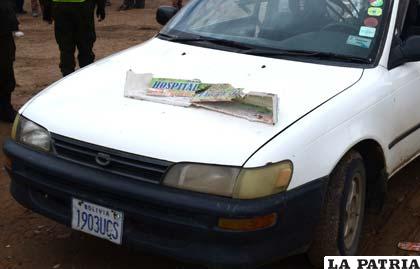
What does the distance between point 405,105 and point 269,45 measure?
0.92m

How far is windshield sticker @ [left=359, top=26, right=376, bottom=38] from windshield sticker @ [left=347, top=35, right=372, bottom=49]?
1.6 inches

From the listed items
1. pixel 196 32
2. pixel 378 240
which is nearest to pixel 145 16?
pixel 196 32

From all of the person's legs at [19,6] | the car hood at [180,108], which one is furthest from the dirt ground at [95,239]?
the person's legs at [19,6]

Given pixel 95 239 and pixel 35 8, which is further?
pixel 35 8

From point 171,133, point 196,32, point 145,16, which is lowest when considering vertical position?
point 145,16

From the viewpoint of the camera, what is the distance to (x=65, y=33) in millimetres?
6137

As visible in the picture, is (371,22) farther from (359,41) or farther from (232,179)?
(232,179)

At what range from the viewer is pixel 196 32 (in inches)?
163

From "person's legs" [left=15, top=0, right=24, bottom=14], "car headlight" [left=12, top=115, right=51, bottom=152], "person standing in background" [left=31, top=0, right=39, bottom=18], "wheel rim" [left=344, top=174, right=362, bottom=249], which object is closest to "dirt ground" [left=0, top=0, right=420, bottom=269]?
"wheel rim" [left=344, top=174, right=362, bottom=249]

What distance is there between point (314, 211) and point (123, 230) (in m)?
0.92

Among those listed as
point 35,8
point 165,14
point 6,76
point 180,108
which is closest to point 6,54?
point 6,76

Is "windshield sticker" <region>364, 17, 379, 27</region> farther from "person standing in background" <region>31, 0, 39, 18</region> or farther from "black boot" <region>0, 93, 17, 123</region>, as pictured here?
"person standing in background" <region>31, 0, 39, 18</region>

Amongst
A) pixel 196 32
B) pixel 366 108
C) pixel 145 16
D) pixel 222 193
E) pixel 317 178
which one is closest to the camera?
pixel 222 193

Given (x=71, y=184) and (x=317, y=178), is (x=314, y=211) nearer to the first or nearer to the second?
(x=317, y=178)
